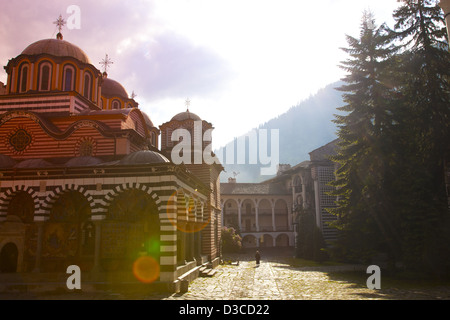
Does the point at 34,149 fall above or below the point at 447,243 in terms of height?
above

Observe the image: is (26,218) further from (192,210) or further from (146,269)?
(192,210)

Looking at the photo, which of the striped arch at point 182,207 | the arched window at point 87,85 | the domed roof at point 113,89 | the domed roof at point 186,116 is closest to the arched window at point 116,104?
the domed roof at point 113,89

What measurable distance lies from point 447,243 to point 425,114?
21.5ft

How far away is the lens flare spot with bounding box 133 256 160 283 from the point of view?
46.3ft

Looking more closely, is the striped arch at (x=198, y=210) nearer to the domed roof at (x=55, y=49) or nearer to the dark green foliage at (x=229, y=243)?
the domed roof at (x=55, y=49)

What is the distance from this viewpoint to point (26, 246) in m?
16.2

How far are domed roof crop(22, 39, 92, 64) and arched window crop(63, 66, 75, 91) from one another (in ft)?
2.89

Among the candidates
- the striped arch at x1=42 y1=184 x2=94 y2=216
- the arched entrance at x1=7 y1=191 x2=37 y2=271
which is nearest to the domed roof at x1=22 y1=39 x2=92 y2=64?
the arched entrance at x1=7 y1=191 x2=37 y2=271

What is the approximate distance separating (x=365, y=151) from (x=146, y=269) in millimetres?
12792

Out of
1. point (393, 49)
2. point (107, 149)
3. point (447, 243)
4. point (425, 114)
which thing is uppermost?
point (393, 49)

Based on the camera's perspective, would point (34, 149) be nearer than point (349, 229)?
No

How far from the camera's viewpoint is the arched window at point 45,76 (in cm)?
2138
